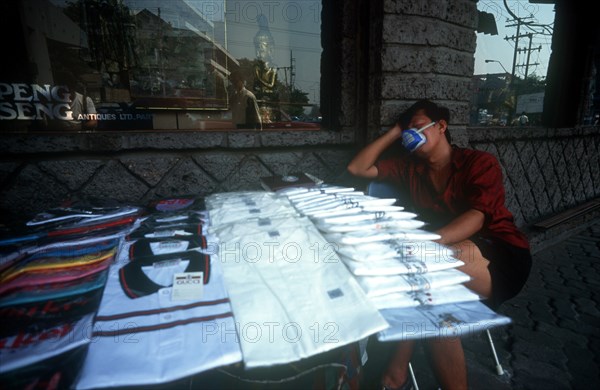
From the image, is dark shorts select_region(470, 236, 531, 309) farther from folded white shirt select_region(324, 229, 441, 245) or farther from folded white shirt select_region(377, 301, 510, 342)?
folded white shirt select_region(377, 301, 510, 342)

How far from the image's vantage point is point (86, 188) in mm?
2254

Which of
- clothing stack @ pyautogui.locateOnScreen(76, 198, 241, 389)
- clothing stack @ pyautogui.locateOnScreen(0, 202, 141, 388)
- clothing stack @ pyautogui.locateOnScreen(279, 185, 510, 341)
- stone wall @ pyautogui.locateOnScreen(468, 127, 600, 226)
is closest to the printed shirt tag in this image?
clothing stack @ pyautogui.locateOnScreen(76, 198, 241, 389)

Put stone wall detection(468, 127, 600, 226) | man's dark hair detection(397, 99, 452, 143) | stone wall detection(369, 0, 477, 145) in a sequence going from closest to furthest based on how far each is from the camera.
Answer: man's dark hair detection(397, 99, 452, 143)
stone wall detection(369, 0, 477, 145)
stone wall detection(468, 127, 600, 226)

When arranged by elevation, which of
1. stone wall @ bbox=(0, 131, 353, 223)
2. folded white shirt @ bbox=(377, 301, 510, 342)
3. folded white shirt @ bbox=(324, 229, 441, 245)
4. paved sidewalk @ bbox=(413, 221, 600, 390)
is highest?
stone wall @ bbox=(0, 131, 353, 223)

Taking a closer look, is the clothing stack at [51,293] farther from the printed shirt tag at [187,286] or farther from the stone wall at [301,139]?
the stone wall at [301,139]

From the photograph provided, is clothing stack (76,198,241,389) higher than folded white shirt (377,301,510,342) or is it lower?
higher

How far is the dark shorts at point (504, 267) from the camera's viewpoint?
176 centimetres

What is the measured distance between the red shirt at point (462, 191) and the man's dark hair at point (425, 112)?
30 centimetres

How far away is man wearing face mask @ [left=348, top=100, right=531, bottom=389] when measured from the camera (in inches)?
67.7

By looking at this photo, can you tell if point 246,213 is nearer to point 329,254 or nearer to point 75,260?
point 329,254

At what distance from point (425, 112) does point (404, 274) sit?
1.65 metres

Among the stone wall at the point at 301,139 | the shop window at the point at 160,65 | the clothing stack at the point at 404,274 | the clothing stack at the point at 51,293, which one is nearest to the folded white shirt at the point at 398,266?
the clothing stack at the point at 404,274

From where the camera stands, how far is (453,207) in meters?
2.15

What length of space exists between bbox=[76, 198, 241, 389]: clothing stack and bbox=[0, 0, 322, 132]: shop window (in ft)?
5.52
